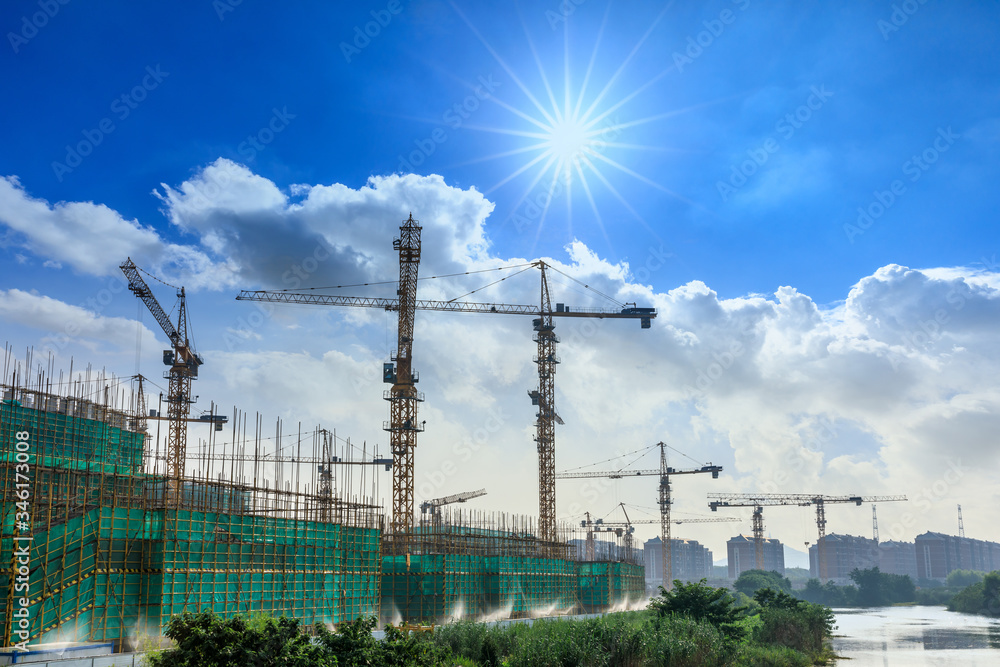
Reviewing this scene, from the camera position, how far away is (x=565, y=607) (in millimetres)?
53000

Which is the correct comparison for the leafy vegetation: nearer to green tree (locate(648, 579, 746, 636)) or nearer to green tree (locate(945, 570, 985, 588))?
green tree (locate(648, 579, 746, 636))

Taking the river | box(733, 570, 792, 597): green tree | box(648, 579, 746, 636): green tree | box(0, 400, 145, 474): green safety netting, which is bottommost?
box(733, 570, 792, 597): green tree

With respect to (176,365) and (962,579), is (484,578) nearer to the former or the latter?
(176,365)

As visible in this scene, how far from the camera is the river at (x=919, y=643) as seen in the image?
44.3 meters

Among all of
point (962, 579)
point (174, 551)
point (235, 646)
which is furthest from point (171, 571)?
point (962, 579)

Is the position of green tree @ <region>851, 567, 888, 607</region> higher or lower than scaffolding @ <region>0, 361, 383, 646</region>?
lower

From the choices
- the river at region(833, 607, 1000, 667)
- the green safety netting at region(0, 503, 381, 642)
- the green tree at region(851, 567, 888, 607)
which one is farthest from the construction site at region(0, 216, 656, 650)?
the green tree at region(851, 567, 888, 607)

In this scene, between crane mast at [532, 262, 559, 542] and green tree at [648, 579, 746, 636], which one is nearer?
green tree at [648, 579, 746, 636]

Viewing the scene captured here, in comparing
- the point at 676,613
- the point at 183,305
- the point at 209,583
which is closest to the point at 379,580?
the point at 209,583

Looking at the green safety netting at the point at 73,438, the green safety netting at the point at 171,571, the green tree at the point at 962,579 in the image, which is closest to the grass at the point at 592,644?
the green safety netting at the point at 171,571

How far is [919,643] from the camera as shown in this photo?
56.5 meters

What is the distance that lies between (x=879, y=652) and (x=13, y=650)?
48.5 m

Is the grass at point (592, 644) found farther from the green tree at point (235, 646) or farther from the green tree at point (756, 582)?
the green tree at point (756, 582)

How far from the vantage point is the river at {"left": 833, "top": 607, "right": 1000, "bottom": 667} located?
44.3 m
